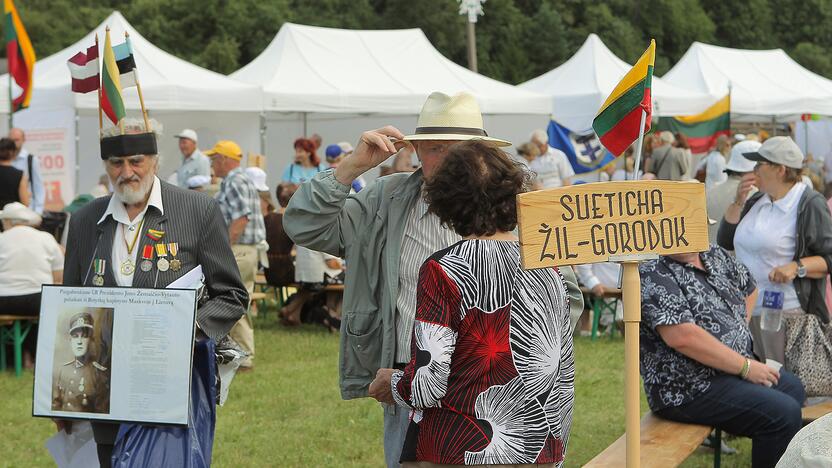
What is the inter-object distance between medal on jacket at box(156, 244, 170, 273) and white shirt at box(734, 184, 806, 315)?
3731 mm

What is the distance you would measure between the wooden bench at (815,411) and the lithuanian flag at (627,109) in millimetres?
2798

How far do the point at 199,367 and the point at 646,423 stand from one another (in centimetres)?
256

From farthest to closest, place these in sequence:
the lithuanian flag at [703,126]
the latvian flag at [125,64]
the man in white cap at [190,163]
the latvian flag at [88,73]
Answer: the lithuanian flag at [703,126]
the man in white cap at [190,163]
the latvian flag at [88,73]
the latvian flag at [125,64]

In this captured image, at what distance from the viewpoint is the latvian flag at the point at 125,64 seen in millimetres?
4465

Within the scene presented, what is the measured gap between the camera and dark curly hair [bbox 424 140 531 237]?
3031mm

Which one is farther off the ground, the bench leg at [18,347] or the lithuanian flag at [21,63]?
the lithuanian flag at [21,63]

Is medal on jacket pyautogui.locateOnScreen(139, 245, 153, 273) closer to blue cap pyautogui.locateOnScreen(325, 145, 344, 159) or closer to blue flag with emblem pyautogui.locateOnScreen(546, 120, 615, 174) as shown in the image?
blue cap pyautogui.locateOnScreen(325, 145, 344, 159)

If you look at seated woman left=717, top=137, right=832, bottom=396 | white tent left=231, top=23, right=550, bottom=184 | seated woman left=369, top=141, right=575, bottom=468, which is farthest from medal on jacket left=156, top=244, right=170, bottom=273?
white tent left=231, top=23, right=550, bottom=184

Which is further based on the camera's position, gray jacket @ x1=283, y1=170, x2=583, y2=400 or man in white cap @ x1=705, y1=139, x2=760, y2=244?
man in white cap @ x1=705, y1=139, x2=760, y2=244

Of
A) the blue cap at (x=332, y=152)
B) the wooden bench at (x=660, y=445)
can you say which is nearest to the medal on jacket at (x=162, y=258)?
the wooden bench at (x=660, y=445)

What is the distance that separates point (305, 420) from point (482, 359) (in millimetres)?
4509

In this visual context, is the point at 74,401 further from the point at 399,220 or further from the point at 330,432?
the point at 330,432

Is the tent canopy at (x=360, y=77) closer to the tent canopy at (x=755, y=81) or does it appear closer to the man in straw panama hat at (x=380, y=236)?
the tent canopy at (x=755, y=81)

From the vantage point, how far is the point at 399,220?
12.2 ft
